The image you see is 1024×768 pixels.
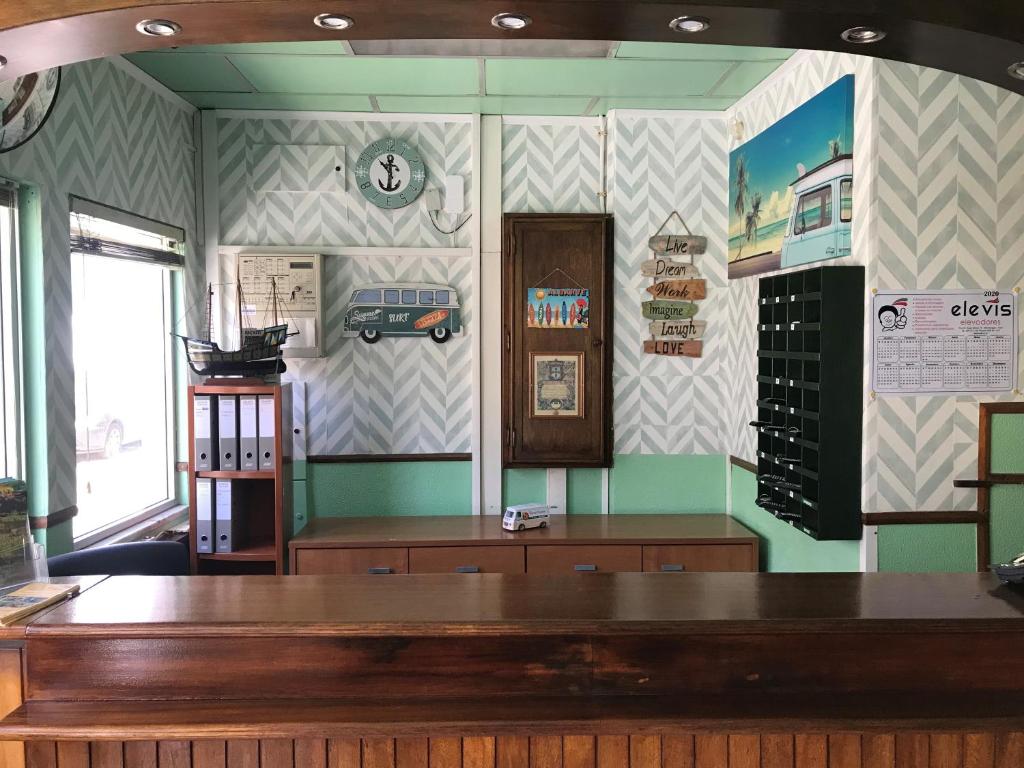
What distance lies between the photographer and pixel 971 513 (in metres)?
3.03

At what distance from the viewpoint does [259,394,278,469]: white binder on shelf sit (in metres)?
3.88

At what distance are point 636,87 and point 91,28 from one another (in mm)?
2952

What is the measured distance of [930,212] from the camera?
2.99m

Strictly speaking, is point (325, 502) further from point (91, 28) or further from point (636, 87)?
point (91, 28)

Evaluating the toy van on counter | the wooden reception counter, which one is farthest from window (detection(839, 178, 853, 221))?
the toy van on counter

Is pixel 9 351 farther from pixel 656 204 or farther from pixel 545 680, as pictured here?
pixel 656 204

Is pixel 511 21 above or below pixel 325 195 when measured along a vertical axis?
below

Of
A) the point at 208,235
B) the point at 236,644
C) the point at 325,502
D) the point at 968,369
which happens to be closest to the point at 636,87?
the point at 968,369

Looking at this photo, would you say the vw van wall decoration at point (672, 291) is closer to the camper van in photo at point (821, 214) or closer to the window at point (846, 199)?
the camper van in photo at point (821, 214)

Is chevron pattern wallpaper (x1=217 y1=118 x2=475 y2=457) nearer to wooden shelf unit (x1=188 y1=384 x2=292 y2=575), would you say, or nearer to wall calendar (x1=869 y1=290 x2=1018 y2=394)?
wooden shelf unit (x1=188 y1=384 x2=292 y2=575)

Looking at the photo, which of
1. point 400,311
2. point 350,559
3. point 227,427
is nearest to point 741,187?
point 400,311

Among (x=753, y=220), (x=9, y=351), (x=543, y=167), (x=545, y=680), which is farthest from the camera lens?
(x=543, y=167)

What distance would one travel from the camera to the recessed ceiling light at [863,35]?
5.62 ft

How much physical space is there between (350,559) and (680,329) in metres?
2.11
